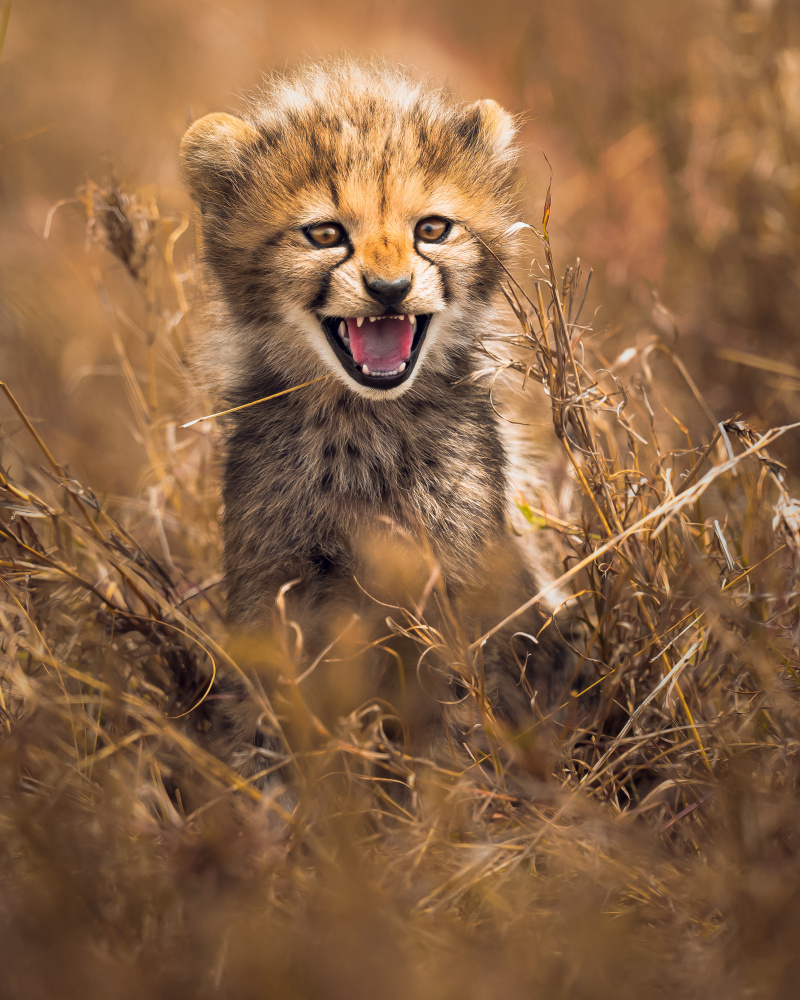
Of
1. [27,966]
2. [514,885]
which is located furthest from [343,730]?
[27,966]

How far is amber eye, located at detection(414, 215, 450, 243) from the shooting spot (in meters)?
2.17

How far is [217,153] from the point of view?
89.7 inches

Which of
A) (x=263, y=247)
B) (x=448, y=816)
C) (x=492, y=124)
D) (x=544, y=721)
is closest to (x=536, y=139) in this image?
(x=492, y=124)

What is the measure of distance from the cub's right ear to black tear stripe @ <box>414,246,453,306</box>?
1.92ft

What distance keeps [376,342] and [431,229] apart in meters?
0.34

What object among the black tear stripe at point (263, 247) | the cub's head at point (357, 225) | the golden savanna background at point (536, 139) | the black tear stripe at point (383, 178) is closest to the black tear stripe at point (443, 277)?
the cub's head at point (357, 225)

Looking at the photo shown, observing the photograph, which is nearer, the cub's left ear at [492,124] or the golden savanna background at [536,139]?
the cub's left ear at [492,124]

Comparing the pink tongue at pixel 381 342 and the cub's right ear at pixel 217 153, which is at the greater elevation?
the cub's right ear at pixel 217 153

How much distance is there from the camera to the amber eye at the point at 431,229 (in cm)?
217

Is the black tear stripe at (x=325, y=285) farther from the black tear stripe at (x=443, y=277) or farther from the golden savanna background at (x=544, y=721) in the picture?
the golden savanna background at (x=544, y=721)

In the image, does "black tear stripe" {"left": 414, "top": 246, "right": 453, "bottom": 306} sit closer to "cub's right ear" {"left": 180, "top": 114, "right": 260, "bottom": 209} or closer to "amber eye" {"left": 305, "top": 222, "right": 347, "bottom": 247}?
"amber eye" {"left": 305, "top": 222, "right": 347, "bottom": 247}

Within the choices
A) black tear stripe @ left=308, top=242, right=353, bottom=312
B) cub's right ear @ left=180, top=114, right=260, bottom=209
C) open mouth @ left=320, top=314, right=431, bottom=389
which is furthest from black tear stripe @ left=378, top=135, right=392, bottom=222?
cub's right ear @ left=180, top=114, right=260, bottom=209

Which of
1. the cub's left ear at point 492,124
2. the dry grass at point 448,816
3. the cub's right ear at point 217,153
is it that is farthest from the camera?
the cub's left ear at point 492,124

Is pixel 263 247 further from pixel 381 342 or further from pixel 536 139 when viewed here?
pixel 536 139
